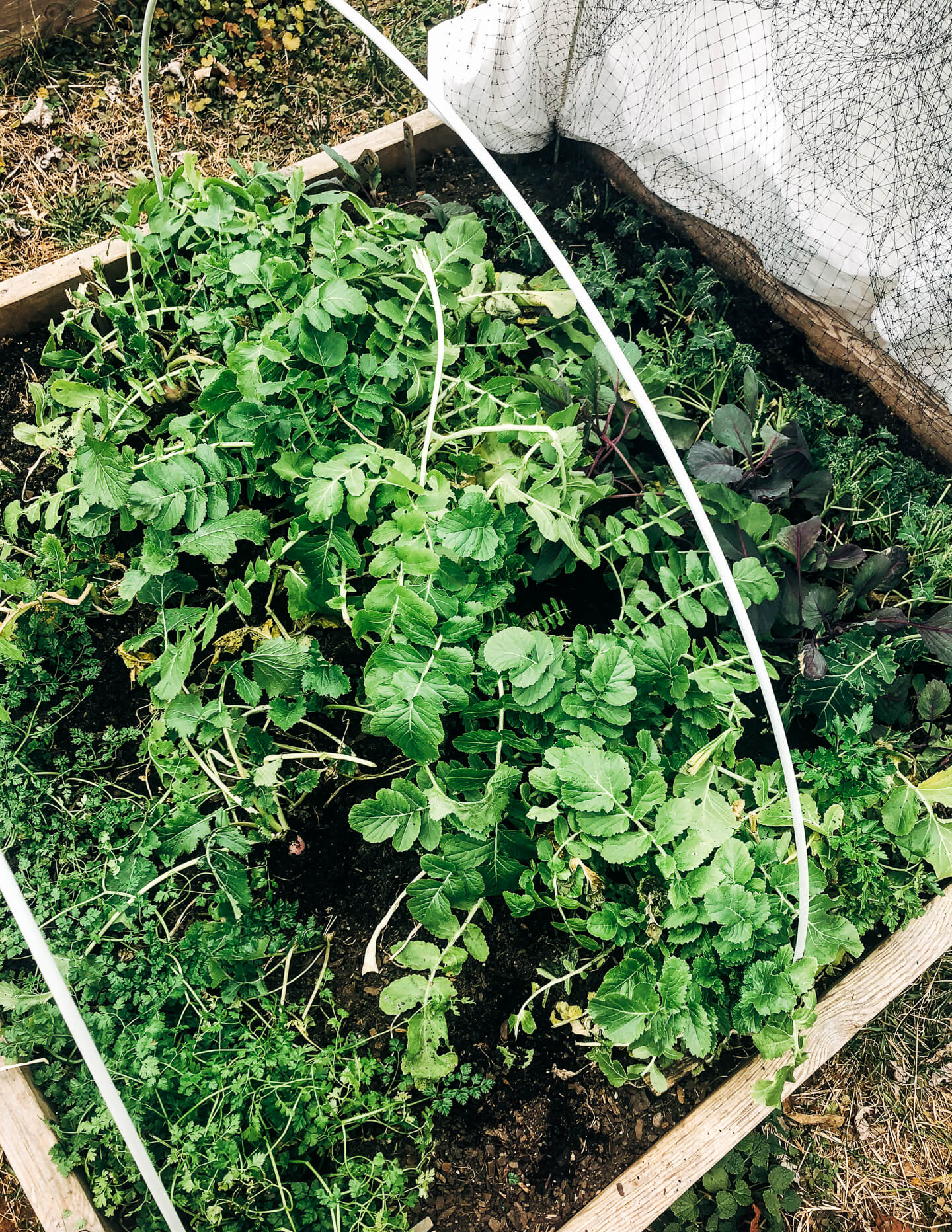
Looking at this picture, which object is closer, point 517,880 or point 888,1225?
point 517,880

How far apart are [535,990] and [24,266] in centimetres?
249

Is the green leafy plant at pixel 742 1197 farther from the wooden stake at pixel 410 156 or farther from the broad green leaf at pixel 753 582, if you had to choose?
the wooden stake at pixel 410 156

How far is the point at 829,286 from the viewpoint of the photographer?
2.12 m

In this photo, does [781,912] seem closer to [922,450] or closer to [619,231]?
[922,450]

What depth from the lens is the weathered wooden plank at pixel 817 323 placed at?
2.12 m

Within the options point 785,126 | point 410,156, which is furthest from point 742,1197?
point 410,156

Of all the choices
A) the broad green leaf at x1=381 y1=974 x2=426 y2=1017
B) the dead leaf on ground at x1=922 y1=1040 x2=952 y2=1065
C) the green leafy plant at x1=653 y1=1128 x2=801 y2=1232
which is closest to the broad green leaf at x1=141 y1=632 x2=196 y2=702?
the broad green leaf at x1=381 y1=974 x2=426 y2=1017

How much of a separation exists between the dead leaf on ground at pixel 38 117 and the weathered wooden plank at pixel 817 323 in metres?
1.75

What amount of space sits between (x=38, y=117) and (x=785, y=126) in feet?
7.60

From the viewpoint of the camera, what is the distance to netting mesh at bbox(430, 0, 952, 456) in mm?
1818

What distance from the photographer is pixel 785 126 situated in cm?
201

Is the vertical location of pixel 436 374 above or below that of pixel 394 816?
above

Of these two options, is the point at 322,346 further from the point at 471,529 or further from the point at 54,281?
the point at 54,281

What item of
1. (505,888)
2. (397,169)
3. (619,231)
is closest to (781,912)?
(505,888)
